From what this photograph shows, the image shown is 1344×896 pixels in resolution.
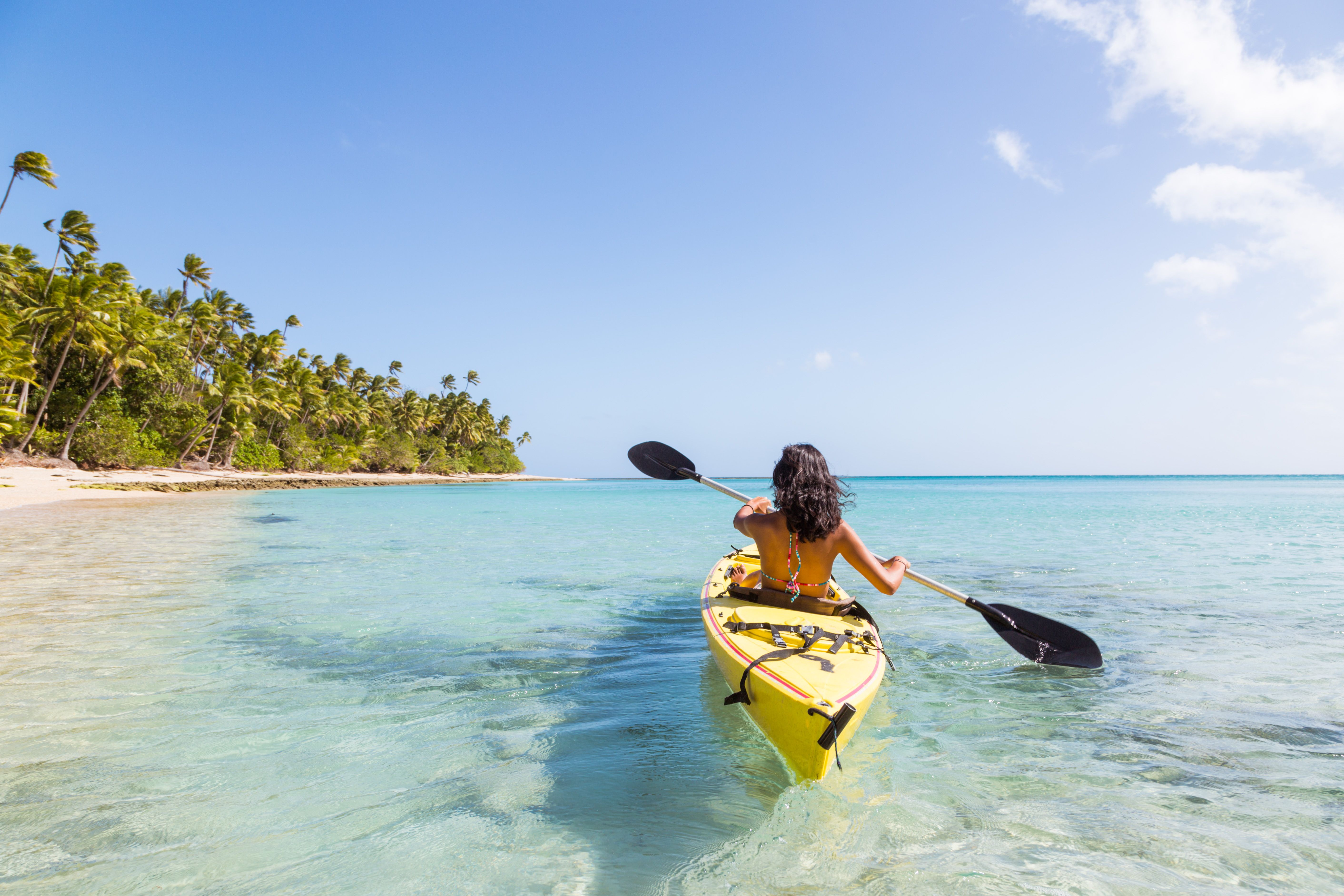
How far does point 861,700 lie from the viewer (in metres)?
3.16

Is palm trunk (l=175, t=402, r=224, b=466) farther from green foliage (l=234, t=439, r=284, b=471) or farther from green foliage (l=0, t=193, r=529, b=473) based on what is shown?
green foliage (l=234, t=439, r=284, b=471)

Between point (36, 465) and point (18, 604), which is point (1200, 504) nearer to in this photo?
point (18, 604)

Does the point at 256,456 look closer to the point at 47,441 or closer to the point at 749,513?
the point at 47,441

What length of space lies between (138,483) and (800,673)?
3657cm

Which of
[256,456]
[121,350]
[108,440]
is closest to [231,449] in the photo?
[256,456]

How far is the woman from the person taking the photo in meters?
4.16

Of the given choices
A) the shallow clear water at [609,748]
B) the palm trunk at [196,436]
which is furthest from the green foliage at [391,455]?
the shallow clear water at [609,748]

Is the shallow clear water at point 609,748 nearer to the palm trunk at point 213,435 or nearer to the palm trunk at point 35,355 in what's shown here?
the palm trunk at point 35,355

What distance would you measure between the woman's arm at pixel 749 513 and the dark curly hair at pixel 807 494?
274 mm

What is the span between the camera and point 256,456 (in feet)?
161

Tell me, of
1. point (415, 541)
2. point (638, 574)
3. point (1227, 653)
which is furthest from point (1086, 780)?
point (415, 541)

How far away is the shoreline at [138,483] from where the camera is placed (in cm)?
2300

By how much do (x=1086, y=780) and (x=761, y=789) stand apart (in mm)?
1802

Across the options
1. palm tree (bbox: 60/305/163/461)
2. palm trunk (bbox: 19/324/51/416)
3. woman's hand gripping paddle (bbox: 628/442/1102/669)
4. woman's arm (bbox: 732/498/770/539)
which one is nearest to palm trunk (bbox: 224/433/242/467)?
palm tree (bbox: 60/305/163/461)
